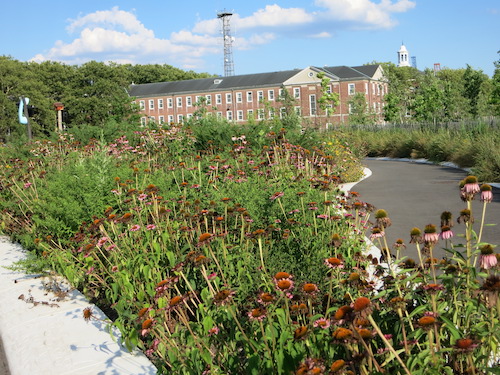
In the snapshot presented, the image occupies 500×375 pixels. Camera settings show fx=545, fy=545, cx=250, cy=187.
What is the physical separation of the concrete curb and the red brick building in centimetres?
6343

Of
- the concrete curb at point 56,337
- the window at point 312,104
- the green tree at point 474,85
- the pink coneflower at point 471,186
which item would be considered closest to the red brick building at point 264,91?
the window at point 312,104

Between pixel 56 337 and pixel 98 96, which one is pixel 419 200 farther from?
pixel 98 96

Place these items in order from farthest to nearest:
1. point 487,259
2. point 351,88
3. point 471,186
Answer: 1. point 351,88
2. point 471,186
3. point 487,259

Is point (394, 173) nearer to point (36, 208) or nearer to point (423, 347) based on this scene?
point (36, 208)

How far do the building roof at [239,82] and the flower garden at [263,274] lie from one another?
70.3 meters

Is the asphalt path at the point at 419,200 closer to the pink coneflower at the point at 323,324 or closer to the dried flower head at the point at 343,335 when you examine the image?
the pink coneflower at the point at 323,324

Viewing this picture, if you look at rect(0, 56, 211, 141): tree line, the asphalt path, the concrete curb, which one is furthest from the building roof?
the concrete curb

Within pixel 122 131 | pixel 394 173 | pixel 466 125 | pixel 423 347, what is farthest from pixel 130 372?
pixel 466 125

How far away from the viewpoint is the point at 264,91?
80.7 meters

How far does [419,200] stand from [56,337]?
916 cm

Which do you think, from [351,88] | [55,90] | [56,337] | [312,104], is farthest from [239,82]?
[56,337]

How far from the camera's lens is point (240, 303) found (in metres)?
4.26

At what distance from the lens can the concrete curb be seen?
3934mm

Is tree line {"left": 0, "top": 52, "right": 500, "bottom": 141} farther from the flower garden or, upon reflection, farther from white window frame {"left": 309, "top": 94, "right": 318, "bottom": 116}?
the flower garden
